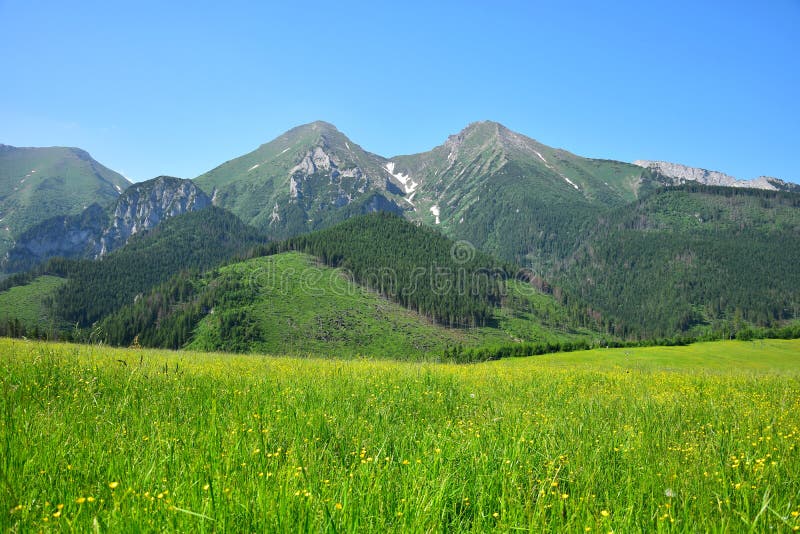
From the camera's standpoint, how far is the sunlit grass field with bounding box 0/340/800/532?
113 inches

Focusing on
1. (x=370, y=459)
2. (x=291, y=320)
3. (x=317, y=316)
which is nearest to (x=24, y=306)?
(x=291, y=320)

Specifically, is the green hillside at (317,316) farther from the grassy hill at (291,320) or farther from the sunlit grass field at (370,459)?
the sunlit grass field at (370,459)

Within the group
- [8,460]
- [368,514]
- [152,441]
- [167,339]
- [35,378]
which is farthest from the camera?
[167,339]

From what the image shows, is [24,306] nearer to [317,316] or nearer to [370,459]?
[317,316]

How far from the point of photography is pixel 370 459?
3.70 metres

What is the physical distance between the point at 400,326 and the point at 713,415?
144514 millimetres

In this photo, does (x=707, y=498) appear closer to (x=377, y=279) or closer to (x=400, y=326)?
(x=400, y=326)

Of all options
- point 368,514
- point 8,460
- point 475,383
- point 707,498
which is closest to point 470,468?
point 368,514

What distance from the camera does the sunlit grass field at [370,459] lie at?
9.43 ft

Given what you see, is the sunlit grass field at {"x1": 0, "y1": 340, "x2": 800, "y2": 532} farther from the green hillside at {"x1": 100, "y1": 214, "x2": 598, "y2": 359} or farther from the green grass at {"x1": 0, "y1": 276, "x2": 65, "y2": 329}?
the green grass at {"x1": 0, "y1": 276, "x2": 65, "y2": 329}

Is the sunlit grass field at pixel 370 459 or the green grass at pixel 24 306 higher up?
the sunlit grass field at pixel 370 459

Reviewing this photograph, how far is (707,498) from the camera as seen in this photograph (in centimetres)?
368

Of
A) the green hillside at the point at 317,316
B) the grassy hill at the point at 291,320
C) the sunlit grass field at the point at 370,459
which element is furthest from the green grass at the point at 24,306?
the sunlit grass field at the point at 370,459

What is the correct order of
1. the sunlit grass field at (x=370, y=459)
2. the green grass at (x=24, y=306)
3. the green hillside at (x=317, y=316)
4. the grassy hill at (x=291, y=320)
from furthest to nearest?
the green grass at (x=24, y=306)
the green hillside at (x=317, y=316)
the grassy hill at (x=291, y=320)
the sunlit grass field at (x=370, y=459)
